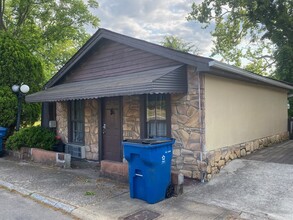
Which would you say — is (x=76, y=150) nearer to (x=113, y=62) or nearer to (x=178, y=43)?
(x=113, y=62)

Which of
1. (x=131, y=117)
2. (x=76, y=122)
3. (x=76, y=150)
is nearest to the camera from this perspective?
(x=131, y=117)

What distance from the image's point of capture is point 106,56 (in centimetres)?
896

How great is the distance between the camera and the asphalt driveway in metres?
4.68

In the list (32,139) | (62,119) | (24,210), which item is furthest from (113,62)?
(24,210)

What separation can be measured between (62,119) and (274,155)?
7.67 meters

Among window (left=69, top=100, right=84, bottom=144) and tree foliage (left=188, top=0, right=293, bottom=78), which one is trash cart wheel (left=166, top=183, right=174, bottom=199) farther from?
tree foliage (left=188, top=0, right=293, bottom=78)

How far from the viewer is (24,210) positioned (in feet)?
16.2

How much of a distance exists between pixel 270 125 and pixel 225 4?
34.4 ft

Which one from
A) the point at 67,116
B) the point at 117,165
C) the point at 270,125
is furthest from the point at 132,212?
the point at 270,125

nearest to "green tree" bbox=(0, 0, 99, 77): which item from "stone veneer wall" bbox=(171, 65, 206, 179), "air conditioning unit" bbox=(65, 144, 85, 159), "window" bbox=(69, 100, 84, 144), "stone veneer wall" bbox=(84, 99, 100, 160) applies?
"window" bbox=(69, 100, 84, 144)

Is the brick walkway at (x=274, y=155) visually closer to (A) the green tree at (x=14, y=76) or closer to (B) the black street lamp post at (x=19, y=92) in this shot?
(B) the black street lamp post at (x=19, y=92)

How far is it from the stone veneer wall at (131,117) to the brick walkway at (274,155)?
138 inches

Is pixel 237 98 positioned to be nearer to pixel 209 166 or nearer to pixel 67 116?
pixel 209 166

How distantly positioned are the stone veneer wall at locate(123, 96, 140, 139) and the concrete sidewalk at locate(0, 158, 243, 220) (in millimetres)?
1514
